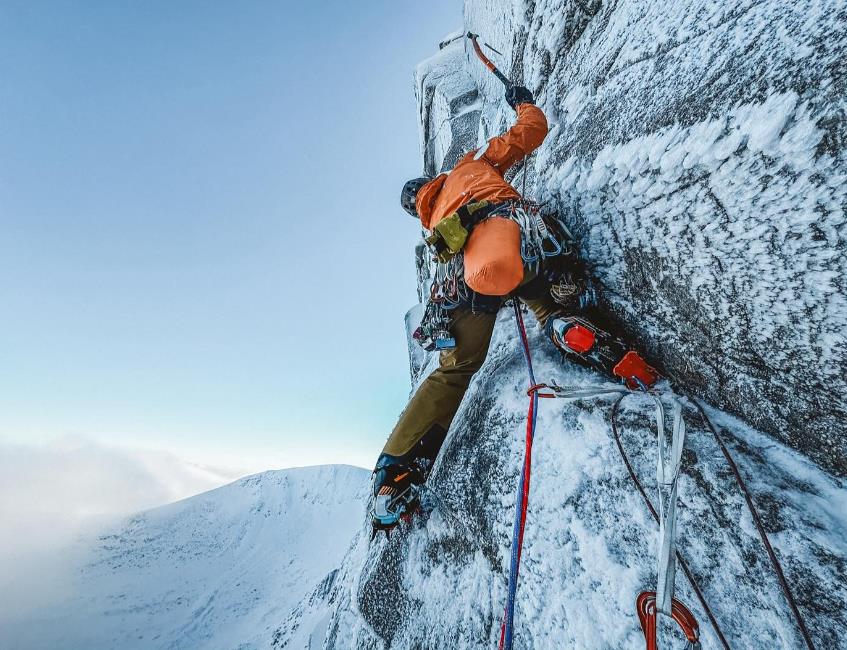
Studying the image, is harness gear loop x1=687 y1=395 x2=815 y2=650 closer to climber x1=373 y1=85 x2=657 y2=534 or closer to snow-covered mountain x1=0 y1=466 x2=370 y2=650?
climber x1=373 y1=85 x2=657 y2=534

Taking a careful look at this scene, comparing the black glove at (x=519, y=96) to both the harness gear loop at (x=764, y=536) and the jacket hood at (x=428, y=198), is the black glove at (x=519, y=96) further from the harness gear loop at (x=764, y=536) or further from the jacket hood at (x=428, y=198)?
the harness gear loop at (x=764, y=536)

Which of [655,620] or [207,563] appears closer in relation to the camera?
[655,620]

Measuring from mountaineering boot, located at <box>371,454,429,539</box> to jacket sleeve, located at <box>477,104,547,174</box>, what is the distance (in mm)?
2653

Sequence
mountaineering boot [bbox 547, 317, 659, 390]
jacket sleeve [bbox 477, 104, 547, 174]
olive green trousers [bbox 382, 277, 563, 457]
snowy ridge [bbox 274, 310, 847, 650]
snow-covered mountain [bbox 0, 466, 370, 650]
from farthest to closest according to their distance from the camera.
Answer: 1. snow-covered mountain [bbox 0, 466, 370, 650]
2. olive green trousers [bbox 382, 277, 563, 457]
3. jacket sleeve [bbox 477, 104, 547, 174]
4. mountaineering boot [bbox 547, 317, 659, 390]
5. snowy ridge [bbox 274, 310, 847, 650]

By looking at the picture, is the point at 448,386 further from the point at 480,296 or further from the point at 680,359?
the point at 680,359

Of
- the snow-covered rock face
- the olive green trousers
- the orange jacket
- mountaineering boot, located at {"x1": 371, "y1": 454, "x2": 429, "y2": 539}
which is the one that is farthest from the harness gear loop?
mountaineering boot, located at {"x1": 371, "y1": 454, "x2": 429, "y2": 539}

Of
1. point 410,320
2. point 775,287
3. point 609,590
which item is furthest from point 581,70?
point 410,320

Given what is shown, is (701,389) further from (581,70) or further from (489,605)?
(581,70)

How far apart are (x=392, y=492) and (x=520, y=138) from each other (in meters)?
3.02

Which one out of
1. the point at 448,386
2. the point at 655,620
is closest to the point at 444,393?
the point at 448,386

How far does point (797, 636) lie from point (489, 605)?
1.49 metres

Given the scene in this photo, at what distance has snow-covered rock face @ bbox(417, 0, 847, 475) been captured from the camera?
1253mm

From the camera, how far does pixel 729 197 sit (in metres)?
1.50

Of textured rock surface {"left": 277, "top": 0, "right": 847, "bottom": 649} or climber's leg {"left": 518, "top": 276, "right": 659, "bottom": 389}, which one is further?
climber's leg {"left": 518, "top": 276, "right": 659, "bottom": 389}
